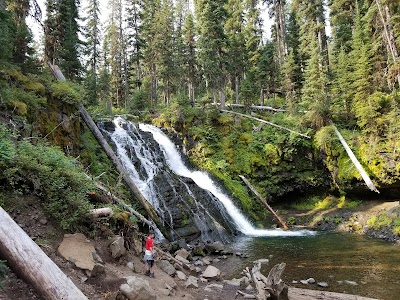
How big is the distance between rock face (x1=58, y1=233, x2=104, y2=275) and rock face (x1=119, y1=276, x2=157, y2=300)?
0.79m

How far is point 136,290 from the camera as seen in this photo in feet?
21.8

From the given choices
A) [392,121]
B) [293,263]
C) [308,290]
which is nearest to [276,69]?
[392,121]

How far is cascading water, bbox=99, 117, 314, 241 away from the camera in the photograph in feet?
56.9

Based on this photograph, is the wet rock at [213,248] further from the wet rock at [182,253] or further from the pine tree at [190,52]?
the pine tree at [190,52]

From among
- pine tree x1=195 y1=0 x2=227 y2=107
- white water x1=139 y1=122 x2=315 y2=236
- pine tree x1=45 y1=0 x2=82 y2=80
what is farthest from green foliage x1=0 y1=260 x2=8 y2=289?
pine tree x1=195 y1=0 x2=227 y2=107

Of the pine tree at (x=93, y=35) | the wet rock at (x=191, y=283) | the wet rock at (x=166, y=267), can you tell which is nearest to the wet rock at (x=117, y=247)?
the wet rock at (x=166, y=267)

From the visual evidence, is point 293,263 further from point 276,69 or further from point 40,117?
point 276,69

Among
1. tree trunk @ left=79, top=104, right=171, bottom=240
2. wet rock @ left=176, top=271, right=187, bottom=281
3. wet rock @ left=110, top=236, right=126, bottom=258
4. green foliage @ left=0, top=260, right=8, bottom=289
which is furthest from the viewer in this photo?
tree trunk @ left=79, top=104, right=171, bottom=240

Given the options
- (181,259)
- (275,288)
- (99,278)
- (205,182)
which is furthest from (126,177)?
(205,182)

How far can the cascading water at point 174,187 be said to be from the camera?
56.9 feet

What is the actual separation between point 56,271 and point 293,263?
1035cm

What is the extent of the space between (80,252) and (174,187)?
11.5m

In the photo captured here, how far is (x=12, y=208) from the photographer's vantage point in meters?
7.14

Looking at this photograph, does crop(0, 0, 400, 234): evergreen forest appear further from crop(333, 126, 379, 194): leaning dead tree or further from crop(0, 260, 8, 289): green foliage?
crop(0, 260, 8, 289): green foliage
